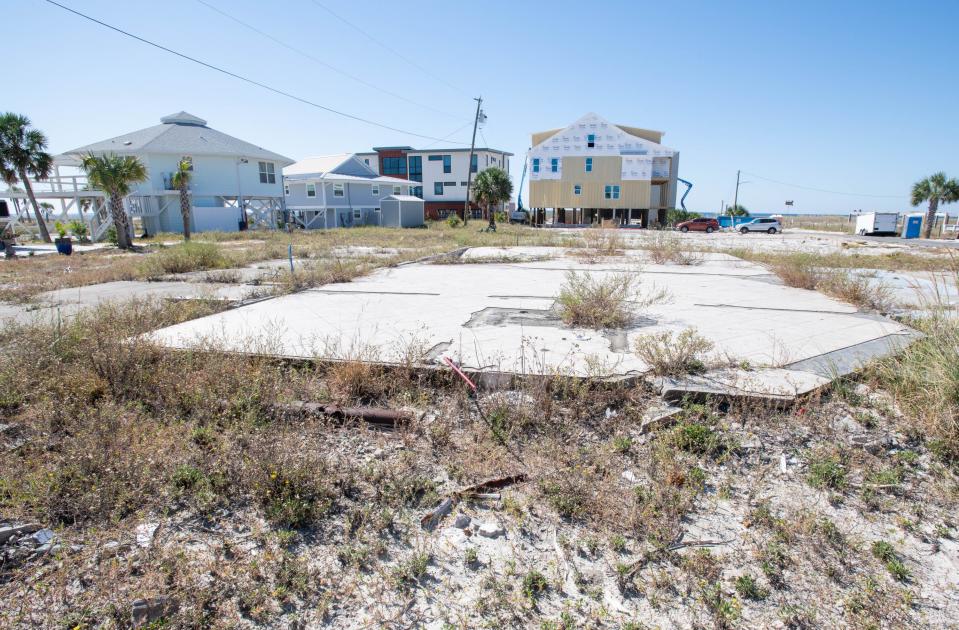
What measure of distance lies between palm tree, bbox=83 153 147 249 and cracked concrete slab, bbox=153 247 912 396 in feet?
60.4

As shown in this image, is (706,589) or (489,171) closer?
(706,589)

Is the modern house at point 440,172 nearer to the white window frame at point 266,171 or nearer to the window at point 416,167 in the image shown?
the window at point 416,167

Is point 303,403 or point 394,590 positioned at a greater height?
point 303,403

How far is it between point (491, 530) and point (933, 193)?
53798mm

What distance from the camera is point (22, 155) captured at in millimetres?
29500

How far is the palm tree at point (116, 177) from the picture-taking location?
73.6 ft

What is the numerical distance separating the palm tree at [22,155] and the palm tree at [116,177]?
1083cm

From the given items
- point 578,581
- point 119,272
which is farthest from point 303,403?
point 119,272

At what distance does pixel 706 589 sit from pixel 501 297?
22.5 ft

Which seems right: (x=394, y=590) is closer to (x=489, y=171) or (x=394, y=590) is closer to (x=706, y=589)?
(x=706, y=589)

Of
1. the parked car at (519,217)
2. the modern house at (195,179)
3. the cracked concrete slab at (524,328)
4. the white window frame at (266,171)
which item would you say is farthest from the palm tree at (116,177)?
the parked car at (519,217)

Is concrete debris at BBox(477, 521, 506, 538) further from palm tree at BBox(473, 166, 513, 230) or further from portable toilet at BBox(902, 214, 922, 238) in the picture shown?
portable toilet at BBox(902, 214, 922, 238)

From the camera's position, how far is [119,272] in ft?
44.1

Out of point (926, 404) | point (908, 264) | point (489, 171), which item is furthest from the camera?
point (489, 171)
